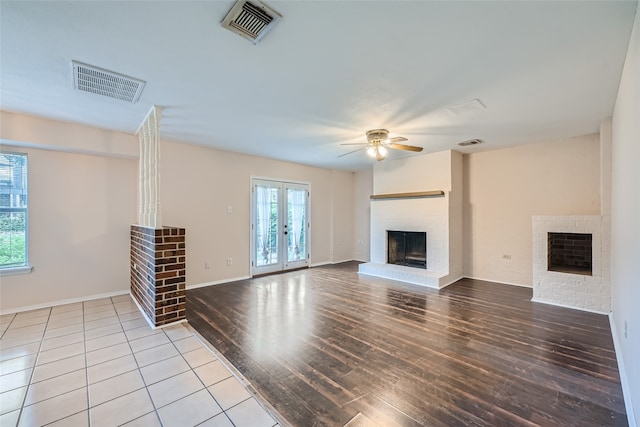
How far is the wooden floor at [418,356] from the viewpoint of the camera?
176cm

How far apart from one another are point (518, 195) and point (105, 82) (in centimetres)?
605

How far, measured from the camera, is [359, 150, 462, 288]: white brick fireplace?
4.93m

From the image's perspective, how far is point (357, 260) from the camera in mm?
7363

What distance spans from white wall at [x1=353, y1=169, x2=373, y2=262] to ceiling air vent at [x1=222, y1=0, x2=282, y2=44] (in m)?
5.56

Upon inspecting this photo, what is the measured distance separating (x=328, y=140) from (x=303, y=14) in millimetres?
2696

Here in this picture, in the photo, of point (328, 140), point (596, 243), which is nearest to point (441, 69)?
point (328, 140)

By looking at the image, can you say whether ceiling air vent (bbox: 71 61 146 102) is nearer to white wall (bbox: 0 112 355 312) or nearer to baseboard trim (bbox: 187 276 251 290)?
white wall (bbox: 0 112 355 312)

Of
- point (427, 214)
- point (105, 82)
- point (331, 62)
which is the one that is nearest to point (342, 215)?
point (427, 214)

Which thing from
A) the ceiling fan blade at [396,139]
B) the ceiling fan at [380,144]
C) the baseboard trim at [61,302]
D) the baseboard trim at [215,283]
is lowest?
the baseboard trim at [215,283]

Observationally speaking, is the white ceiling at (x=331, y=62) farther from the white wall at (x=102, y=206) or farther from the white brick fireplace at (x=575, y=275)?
the white brick fireplace at (x=575, y=275)

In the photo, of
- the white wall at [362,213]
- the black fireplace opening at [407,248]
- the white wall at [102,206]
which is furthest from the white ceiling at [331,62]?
the white wall at [362,213]

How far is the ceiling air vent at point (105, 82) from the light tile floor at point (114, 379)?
2480mm

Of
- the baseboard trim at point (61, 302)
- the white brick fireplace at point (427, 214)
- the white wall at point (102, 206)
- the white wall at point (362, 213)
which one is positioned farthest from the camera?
the white wall at point (362, 213)

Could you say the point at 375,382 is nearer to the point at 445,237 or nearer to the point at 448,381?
the point at 448,381
